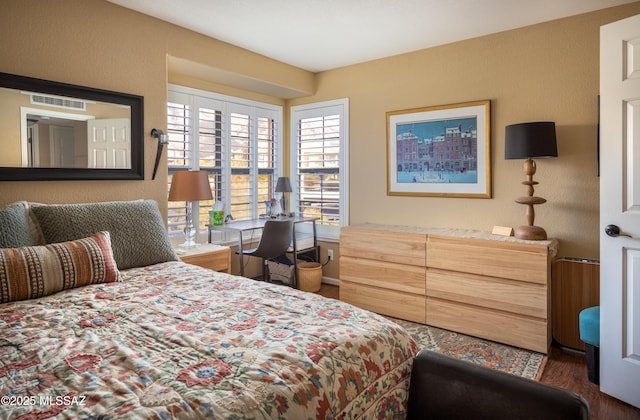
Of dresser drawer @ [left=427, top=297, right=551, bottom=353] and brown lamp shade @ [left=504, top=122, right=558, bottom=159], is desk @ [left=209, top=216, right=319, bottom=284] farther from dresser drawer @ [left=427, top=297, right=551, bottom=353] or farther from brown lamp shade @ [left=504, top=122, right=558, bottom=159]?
brown lamp shade @ [left=504, top=122, right=558, bottom=159]

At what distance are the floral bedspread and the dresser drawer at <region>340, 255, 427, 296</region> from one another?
5.85 ft

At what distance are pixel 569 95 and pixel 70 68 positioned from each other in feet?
12.2

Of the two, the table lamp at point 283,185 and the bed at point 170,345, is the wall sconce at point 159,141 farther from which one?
the table lamp at point 283,185

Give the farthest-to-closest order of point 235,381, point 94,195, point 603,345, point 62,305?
point 94,195, point 603,345, point 62,305, point 235,381

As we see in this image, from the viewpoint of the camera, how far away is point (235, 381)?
1.10 meters

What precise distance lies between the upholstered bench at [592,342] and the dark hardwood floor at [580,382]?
66 millimetres

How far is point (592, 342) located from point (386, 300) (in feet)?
5.31

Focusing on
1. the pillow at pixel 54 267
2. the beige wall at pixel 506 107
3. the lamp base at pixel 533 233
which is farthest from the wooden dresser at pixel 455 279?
the pillow at pixel 54 267

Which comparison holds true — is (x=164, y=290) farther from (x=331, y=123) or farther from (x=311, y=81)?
(x=311, y=81)

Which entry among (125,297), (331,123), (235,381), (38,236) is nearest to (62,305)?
(125,297)

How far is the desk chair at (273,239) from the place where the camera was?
379cm

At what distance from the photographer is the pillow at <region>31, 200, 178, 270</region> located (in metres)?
2.26

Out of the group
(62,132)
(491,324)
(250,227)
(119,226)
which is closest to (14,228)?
(119,226)

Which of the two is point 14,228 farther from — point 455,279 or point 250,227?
point 455,279
